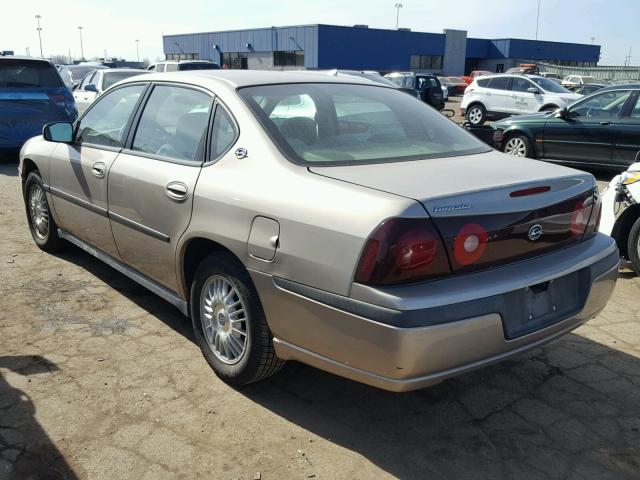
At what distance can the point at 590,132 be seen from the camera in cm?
929

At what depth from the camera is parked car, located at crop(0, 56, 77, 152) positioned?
1001 centimetres

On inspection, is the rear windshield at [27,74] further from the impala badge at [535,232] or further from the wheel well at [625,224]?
the impala badge at [535,232]

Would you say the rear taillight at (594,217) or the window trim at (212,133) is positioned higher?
the window trim at (212,133)

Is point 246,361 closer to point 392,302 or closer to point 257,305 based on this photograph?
point 257,305

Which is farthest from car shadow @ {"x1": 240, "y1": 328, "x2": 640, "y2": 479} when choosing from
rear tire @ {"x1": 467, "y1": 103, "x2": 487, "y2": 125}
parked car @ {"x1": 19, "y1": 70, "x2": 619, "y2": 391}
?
rear tire @ {"x1": 467, "y1": 103, "x2": 487, "y2": 125}

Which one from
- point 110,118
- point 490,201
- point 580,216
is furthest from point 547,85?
point 490,201

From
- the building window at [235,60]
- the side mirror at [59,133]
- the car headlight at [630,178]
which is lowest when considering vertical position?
the car headlight at [630,178]

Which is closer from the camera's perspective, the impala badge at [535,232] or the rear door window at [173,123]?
the impala badge at [535,232]

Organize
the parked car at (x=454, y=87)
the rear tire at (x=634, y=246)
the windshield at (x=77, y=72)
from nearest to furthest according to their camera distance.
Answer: the rear tire at (x=634, y=246)
the windshield at (x=77, y=72)
the parked car at (x=454, y=87)

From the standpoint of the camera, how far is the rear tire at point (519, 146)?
33.7 ft

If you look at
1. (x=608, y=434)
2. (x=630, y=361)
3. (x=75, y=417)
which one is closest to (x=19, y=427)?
(x=75, y=417)

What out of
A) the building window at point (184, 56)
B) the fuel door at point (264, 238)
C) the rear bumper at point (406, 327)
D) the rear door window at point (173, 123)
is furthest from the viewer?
the building window at point (184, 56)

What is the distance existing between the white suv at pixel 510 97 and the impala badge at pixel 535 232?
16.2 metres

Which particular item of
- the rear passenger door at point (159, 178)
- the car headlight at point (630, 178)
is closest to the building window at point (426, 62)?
the car headlight at point (630, 178)
